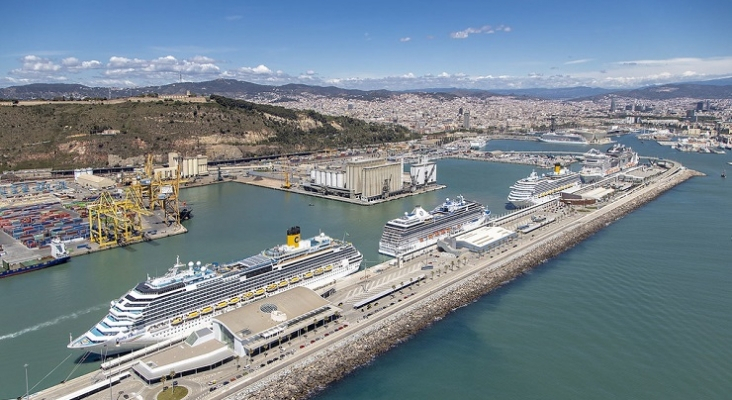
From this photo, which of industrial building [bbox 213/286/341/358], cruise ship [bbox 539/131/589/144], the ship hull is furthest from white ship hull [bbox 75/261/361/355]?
cruise ship [bbox 539/131/589/144]

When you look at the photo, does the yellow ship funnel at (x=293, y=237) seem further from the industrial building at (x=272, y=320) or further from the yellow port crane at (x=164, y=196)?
the yellow port crane at (x=164, y=196)

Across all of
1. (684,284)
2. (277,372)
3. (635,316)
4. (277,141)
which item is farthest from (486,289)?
(277,141)

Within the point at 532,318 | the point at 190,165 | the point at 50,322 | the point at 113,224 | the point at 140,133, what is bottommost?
the point at 50,322

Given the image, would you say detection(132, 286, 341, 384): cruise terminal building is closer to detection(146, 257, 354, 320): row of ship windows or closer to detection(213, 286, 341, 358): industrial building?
detection(213, 286, 341, 358): industrial building

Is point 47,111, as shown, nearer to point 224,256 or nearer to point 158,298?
point 224,256

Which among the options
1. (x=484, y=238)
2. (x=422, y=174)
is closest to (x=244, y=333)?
(x=484, y=238)

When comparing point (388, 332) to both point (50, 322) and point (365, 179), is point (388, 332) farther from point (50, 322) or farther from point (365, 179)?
point (365, 179)

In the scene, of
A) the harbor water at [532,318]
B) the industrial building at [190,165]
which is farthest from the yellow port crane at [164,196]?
the industrial building at [190,165]
